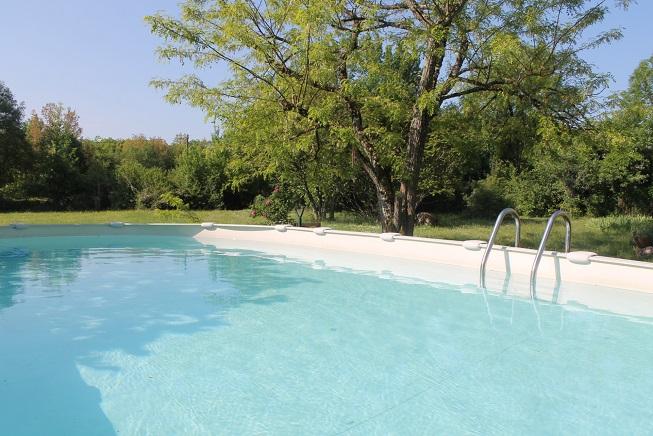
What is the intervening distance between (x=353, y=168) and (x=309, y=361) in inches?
300

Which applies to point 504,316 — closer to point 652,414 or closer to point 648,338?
point 648,338

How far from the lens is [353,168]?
11188 mm

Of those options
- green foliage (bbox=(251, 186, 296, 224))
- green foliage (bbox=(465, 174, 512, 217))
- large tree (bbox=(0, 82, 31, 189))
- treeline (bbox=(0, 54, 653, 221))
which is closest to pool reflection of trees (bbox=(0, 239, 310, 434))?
treeline (bbox=(0, 54, 653, 221))

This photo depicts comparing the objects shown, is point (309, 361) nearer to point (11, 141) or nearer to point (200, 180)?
point (200, 180)

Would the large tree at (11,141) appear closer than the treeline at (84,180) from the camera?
No

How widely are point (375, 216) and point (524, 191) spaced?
6.33 metres

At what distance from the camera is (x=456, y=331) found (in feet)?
15.7

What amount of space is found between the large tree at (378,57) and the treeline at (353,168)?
0.50 meters

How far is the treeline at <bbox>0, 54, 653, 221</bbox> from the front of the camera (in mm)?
9500

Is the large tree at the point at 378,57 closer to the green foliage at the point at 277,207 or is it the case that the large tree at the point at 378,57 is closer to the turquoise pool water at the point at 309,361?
the turquoise pool water at the point at 309,361

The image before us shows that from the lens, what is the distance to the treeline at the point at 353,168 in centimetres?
950

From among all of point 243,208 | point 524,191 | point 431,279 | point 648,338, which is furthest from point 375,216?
point 648,338

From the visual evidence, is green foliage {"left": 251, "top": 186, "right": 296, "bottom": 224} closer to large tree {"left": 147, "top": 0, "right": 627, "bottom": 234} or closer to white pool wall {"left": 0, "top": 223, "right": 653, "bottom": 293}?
white pool wall {"left": 0, "top": 223, "right": 653, "bottom": 293}

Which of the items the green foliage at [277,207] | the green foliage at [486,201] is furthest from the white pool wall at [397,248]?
the green foliage at [486,201]
